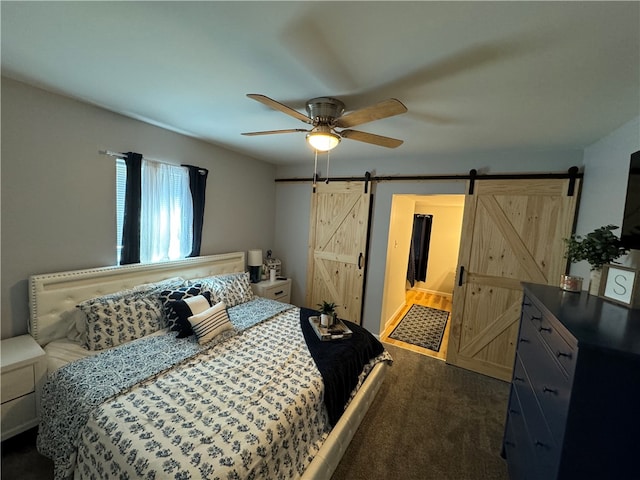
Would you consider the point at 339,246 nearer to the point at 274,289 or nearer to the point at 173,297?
the point at 274,289

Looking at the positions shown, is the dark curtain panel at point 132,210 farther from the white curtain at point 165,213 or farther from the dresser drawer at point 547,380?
the dresser drawer at point 547,380

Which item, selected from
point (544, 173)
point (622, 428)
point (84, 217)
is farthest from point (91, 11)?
point (544, 173)

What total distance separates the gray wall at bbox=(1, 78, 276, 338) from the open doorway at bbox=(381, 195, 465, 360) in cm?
317

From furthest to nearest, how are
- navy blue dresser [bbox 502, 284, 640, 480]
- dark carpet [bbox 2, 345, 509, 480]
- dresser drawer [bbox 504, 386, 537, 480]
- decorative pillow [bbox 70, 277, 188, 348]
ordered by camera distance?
decorative pillow [bbox 70, 277, 188, 348] < dark carpet [bbox 2, 345, 509, 480] < dresser drawer [bbox 504, 386, 537, 480] < navy blue dresser [bbox 502, 284, 640, 480]

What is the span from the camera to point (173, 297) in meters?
2.41

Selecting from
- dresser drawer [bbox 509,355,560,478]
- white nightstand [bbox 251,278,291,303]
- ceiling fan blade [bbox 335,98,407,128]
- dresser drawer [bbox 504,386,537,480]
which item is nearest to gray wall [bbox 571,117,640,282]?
dresser drawer [bbox 509,355,560,478]

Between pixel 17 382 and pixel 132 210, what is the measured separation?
4.91ft

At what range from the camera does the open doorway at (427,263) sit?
3.78 m

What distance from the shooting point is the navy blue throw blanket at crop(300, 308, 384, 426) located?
183 centimetres

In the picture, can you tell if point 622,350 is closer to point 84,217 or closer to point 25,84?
point 84,217

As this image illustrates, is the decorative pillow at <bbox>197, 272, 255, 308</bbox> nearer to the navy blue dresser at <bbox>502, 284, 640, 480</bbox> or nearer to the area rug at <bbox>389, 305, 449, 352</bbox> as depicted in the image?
the area rug at <bbox>389, 305, 449, 352</bbox>

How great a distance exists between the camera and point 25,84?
6.24 ft

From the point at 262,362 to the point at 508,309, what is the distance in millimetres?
2753

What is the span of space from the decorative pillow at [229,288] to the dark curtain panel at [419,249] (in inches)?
156
